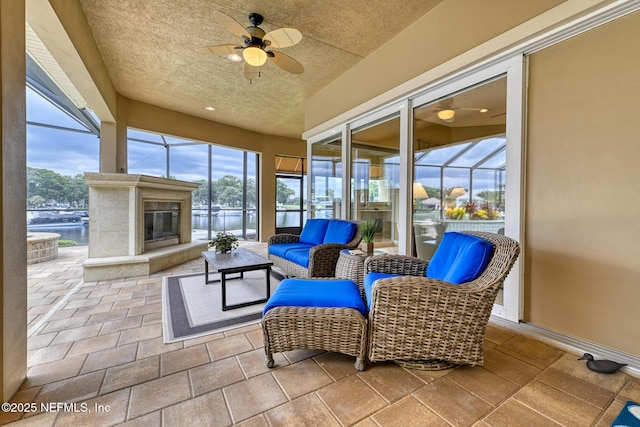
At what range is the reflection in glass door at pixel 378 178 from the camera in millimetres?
3688

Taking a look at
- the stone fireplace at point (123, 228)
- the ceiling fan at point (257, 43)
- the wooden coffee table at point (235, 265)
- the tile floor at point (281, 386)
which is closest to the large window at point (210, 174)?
the stone fireplace at point (123, 228)

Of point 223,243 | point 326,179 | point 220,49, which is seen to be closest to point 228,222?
point 326,179

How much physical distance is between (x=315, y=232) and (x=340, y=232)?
0.61m

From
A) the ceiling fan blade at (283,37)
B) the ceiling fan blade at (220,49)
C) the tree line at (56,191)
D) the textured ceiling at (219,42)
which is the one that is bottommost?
the tree line at (56,191)

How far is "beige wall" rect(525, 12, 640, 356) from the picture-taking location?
1.74 m

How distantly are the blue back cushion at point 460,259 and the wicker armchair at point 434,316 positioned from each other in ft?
0.16

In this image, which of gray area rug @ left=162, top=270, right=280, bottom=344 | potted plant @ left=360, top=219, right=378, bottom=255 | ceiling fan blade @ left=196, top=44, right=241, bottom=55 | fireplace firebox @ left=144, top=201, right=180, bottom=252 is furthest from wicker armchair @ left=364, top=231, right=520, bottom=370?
fireplace firebox @ left=144, top=201, right=180, bottom=252

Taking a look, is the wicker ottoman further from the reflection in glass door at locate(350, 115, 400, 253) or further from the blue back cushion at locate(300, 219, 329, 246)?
the blue back cushion at locate(300, 219, 329, 246)

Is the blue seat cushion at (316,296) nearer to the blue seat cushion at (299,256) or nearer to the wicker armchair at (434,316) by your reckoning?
the wicker armchair at (434,316)

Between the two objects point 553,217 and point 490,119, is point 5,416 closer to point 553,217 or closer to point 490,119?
point 553,217

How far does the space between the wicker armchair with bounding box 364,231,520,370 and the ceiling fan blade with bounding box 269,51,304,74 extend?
2.65 m

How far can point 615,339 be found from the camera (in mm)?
1798

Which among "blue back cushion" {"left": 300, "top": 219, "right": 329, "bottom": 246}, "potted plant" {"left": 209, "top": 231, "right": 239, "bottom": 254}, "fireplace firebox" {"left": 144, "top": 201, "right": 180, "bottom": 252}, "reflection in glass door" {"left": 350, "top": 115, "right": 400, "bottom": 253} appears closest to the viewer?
"potted plant" {"left": 209, "top": 231, "right": 239, "bottom": 254}

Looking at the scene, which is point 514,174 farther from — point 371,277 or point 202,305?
point 202,305
